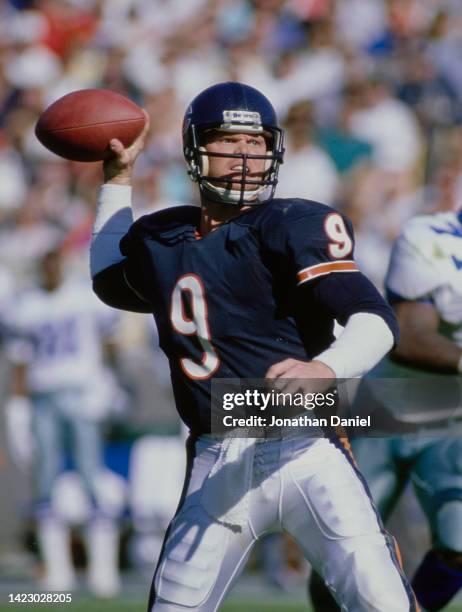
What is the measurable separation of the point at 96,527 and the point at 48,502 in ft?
1.03

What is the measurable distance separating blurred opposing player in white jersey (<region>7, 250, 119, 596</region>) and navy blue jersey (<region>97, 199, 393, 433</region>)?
13.6 ft

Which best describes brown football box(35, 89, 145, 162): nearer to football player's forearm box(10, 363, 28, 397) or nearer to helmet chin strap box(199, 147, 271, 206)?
helmet chin strap box(199, 147, 271, 206)

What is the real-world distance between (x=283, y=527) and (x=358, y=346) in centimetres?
57

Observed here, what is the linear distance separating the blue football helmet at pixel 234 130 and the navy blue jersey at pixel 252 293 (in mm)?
95

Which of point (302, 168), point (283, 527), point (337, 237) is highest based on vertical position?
point (337, 237)

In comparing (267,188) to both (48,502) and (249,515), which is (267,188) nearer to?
(249,515)

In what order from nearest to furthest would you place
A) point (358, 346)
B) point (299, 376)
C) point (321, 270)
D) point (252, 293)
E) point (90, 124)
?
point (299, 376) → point (358, 346) → point (321, 270) → point (252, 293) → point (90, 124)

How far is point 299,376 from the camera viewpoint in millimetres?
2867

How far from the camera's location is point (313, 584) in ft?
14.1

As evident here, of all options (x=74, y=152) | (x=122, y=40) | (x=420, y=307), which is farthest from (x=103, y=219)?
(x=122, y=40)

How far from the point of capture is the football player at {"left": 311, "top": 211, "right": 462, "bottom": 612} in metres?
4.25

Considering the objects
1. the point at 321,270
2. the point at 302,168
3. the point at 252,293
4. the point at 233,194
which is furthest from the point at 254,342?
the point at 302,168

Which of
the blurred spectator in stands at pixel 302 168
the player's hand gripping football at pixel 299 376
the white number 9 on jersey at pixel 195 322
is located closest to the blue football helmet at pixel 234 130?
the white number 9 on jersey at pixel 195 322

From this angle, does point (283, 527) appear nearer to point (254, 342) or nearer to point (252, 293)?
point (254, 342)
